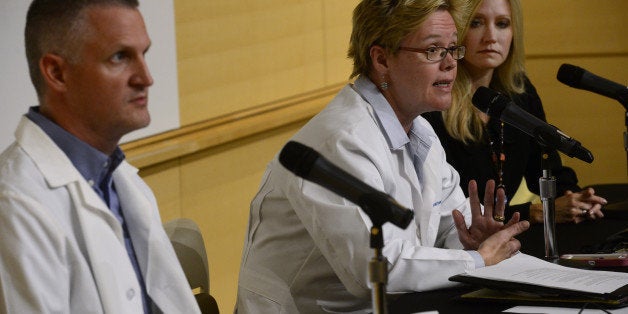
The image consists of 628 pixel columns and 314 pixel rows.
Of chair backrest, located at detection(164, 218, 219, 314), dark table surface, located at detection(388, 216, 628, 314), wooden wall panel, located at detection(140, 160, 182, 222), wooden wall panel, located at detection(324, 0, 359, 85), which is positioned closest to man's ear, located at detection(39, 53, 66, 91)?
chair backrest, located at detection(164, 218, 219, 314)

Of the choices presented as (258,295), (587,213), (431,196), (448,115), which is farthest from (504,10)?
(258,295)

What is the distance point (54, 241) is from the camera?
1.94 m

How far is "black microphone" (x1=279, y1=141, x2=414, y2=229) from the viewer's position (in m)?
1.79

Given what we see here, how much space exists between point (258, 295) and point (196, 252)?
21 cm

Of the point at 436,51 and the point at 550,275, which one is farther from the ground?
the point at 436,51

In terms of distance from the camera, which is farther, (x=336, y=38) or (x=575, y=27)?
(x=575, y=27)

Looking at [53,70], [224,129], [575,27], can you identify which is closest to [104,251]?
[53,70]

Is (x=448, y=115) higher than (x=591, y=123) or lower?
higher

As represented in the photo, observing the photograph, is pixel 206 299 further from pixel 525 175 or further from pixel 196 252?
pixel 525 175

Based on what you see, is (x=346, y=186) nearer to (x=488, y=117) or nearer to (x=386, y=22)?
(x=386, y=22)

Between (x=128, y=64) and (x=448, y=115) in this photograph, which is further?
(x=448, y=115)

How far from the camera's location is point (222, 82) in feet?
15.1

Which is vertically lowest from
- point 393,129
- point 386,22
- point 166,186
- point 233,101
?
point 166,186

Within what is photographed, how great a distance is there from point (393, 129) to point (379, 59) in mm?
244
